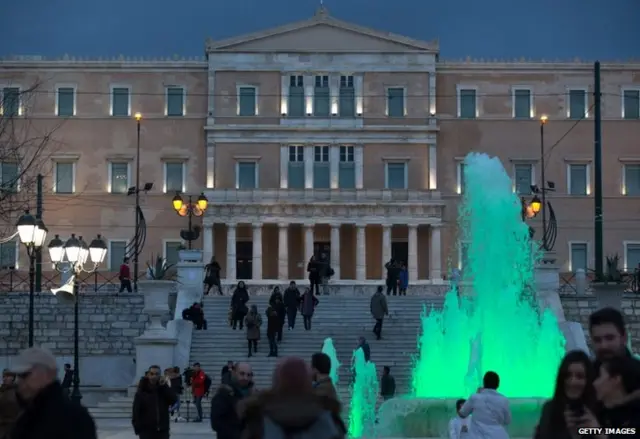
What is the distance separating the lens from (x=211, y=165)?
55.9 m

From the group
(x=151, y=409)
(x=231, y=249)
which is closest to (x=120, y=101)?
(x=231, y=249)

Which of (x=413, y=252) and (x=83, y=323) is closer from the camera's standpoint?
(x=83, y=323)

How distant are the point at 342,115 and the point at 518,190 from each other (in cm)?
844

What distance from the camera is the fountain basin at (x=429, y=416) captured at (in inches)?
720

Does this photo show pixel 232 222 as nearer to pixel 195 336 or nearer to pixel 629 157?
pixel 629 157

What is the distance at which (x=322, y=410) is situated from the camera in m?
7.01

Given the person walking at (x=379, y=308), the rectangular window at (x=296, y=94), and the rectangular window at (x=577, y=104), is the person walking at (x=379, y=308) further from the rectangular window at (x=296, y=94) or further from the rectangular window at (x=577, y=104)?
the rectangular window at (x=577, y=104)

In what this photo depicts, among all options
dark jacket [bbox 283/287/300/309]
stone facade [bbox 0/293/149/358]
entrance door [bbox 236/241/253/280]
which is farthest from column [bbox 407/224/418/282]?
dark jacket [bbox 283/287/300/309]

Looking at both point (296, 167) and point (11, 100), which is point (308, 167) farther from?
point (11, 100)

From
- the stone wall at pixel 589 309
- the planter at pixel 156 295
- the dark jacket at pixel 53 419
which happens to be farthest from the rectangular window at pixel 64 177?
the dark jacket at pixel 53 419

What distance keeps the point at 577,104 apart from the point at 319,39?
39.0 ft

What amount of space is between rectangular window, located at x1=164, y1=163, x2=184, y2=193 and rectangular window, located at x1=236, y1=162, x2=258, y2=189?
8.20ft

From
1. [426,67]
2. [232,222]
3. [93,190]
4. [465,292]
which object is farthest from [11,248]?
[465,292]

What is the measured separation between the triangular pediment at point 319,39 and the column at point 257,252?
8.09 m
